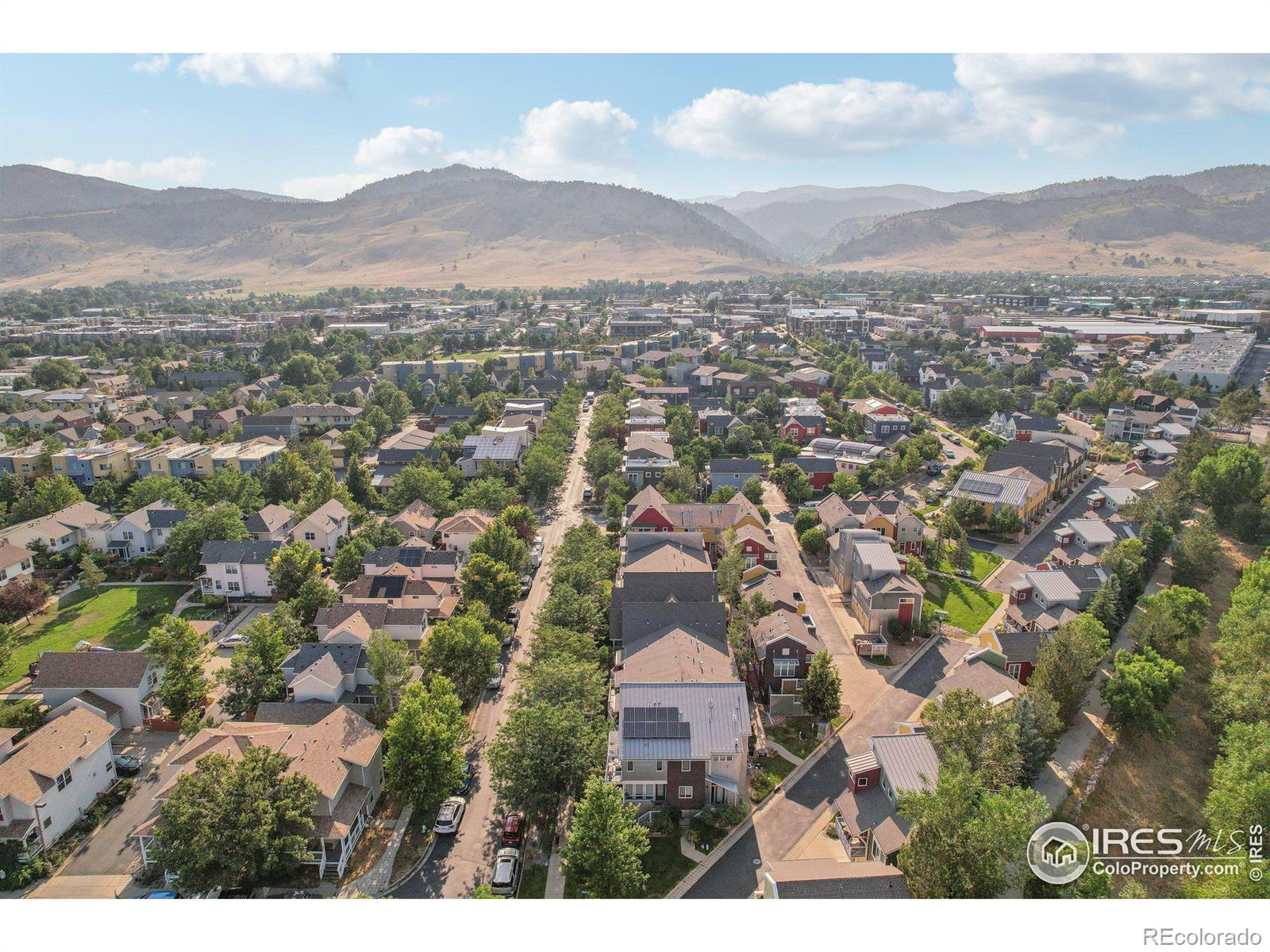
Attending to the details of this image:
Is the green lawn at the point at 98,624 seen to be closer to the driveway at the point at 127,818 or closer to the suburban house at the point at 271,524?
the suburban house at the point at 271,524

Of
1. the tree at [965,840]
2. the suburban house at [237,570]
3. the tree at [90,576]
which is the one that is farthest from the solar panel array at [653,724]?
the tree at [90,576]

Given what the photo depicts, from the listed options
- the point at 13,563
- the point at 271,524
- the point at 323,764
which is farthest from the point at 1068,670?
the point at 13,563

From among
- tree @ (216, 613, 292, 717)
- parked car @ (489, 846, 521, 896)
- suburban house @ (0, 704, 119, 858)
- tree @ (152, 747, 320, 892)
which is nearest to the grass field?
parked car @ (489, 846, 521, 896)

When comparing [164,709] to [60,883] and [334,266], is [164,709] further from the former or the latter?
[334,266]

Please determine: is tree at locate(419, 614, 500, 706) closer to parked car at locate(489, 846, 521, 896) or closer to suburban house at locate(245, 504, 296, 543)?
parked car at locate(489, 846, 521, 896)

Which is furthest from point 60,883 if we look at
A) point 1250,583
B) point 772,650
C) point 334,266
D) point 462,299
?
point 334,266

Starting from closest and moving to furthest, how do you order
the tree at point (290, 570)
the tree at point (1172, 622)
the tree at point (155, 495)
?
the tree at point (1172, 622) → the tree at point (290, 570) → the tree at point (155, 495)
